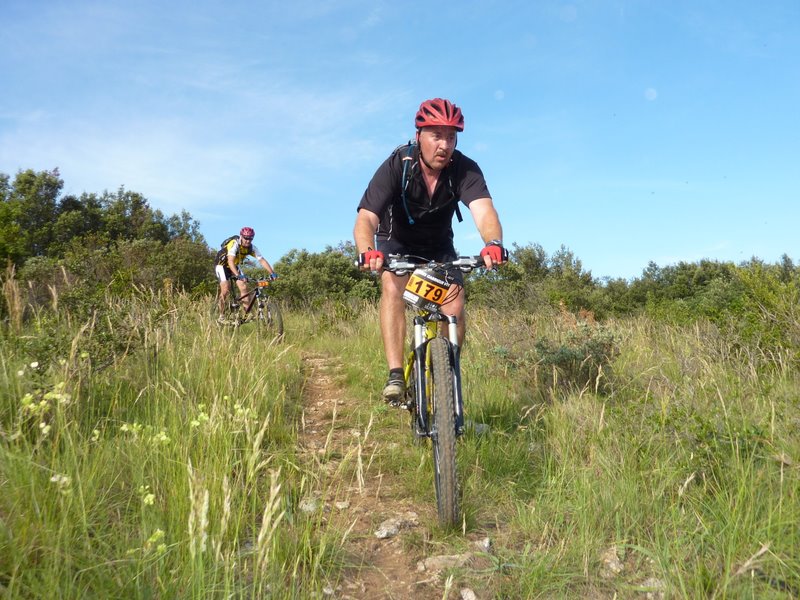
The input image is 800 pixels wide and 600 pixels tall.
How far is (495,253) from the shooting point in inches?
129

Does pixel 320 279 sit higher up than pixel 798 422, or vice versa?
pixel 320 279

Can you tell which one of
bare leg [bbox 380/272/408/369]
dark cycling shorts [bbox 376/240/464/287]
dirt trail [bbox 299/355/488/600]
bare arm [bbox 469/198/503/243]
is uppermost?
bare arm [bbox 469/198/503/243]

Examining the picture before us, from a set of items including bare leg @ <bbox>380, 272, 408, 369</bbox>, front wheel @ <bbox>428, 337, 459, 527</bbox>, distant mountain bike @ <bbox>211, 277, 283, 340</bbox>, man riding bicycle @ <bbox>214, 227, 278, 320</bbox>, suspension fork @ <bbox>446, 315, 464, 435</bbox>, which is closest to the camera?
front wheel @ <bbox>428, 337, 459, 527</bbox>

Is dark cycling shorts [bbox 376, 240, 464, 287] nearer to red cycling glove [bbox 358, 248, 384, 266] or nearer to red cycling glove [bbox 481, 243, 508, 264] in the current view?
red cycling glove [bbox 358, 248, 384, 266]

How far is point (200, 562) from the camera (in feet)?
5.59

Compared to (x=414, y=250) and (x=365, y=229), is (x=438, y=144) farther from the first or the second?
(x=414, y=250)

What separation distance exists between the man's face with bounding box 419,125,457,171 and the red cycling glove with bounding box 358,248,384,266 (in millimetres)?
932

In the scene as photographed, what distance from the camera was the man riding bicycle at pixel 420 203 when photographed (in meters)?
3.76

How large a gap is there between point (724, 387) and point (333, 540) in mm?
2629

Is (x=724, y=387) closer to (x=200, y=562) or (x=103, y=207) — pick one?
(x=200, y=562)

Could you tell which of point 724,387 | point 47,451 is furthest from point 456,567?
point 724,387

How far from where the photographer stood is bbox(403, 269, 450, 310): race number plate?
3.26 m

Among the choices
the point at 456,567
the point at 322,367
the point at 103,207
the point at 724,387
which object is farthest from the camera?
the point at 103,207

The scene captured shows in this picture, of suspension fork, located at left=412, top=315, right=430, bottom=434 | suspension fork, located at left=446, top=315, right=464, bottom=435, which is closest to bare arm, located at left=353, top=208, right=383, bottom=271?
suspension fork, located at left=412, top=315, right=430, bottom=434
